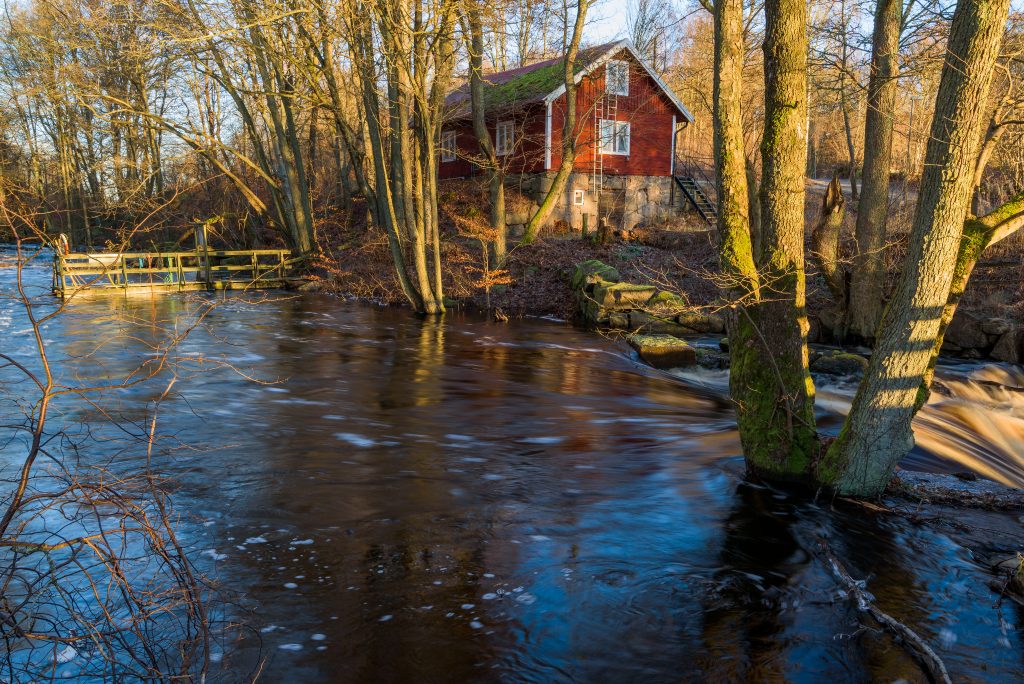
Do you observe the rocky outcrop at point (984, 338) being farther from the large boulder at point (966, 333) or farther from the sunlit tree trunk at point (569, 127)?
the sunlit tree trunk at point (569, 127)

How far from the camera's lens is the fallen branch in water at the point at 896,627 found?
491cm

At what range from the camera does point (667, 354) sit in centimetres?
1571

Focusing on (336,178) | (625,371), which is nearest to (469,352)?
(625,371)

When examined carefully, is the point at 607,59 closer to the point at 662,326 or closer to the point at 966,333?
the point at 662,326

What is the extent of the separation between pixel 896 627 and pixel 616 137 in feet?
97.6

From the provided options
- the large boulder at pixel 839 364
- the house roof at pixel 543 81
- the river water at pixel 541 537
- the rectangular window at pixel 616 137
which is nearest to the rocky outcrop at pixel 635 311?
the large boulder at pixel 839 364

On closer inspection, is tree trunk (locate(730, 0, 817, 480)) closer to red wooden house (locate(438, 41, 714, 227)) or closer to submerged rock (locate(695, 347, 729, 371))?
submerged rock (locate(695, 347, 729, 371))

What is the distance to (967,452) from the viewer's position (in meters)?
9.98

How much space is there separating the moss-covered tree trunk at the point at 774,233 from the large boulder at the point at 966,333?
10195mm

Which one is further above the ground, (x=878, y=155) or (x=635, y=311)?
(x=878, y=155)

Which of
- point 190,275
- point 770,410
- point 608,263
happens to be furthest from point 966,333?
point 190,275

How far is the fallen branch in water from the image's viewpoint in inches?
193

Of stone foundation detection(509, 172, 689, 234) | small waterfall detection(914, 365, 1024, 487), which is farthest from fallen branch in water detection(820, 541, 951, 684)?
stone foundation detection(509, 172, 689, 234)

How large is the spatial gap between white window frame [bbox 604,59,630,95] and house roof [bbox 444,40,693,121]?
1.68 ft
